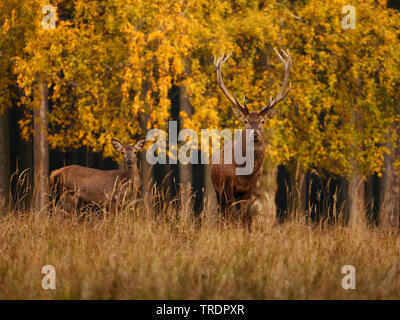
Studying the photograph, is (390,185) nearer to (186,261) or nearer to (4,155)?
(4,155)

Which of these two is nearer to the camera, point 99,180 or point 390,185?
point 99,180

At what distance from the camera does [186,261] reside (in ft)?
19.5

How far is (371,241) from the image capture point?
7547 millimetres

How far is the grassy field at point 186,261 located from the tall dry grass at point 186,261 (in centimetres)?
1

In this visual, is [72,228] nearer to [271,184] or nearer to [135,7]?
[135,7]

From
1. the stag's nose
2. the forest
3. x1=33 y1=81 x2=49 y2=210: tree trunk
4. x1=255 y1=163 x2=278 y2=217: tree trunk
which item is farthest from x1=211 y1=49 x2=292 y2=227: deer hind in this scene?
x1=33 y1=81 x2=49 y2=210: tree trunk

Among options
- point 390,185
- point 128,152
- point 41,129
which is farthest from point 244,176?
point 390,185

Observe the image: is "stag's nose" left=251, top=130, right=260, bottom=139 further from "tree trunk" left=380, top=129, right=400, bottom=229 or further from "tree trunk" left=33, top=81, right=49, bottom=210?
"tree trunk" left=380, top=129, right=400, bottom=229

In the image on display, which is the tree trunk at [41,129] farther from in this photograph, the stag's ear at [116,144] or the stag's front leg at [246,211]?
the stag's front leg at [246,211]

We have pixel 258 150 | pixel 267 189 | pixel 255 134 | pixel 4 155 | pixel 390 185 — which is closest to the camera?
pixel 255 134

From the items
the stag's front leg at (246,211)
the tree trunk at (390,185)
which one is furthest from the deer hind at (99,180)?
the tree trunk at (390,185)

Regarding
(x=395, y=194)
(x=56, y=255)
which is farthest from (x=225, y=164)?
(x=395, y=194)
